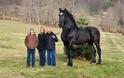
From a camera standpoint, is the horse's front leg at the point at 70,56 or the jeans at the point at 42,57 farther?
the jeans at the point at 42,57

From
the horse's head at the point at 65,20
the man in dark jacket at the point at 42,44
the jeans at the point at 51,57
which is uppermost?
the horse's head at the point at 65,20

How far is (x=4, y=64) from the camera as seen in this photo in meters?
19.6

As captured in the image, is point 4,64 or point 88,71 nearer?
point 88,71

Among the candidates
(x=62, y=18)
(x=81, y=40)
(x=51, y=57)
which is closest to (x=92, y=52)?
(x=81, y=40)

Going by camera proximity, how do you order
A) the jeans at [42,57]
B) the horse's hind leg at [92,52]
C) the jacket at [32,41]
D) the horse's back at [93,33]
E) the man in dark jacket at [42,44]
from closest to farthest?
the jacket at [32,41]
the man in dark jacket at [42,44]
the jeans at [42,57]
the horse's back at [93,33]
the horse's hind leg at [92,52]

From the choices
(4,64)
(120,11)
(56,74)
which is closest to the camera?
(56,74)

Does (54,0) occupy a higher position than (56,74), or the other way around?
(54,0)

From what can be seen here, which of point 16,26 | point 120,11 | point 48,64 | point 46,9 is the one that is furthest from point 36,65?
point 120,11

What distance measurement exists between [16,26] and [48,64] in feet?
118

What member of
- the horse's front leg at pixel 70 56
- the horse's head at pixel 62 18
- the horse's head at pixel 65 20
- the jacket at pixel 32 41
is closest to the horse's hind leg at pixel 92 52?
the horse's front leg at pixel 70 56

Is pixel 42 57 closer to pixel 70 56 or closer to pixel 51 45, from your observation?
pixel 51 45

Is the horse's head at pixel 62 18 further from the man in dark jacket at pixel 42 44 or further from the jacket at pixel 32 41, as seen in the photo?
the jacket at pixel 32 41

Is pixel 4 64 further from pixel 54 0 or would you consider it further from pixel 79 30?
pixel 54 0

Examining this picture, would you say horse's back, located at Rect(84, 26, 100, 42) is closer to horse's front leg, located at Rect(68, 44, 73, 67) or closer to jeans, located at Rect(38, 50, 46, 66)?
horse's front leg, located at Rect(68, 44, 73, 67)
